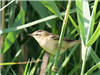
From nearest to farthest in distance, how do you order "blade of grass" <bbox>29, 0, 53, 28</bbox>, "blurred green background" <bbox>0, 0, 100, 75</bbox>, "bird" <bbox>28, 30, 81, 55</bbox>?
"blurred green background" <bbox>0, 0, 100, 75</bbox>, "bird" <bbox>28, 30, 81, 55</bbox>, "blade of grass" <bbox>29, 0, 53, 28</bbox>

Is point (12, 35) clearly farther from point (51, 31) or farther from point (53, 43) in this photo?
point (51, 31)

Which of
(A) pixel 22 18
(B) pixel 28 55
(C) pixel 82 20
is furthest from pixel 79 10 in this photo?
(B) pixel 28 55

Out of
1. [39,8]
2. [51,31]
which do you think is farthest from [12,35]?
[51,31]

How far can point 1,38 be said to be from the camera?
61.3 inches

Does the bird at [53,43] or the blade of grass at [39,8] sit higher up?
the blade of grass at [39,8]

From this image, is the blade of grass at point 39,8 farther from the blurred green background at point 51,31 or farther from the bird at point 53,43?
the bird at point 53,43

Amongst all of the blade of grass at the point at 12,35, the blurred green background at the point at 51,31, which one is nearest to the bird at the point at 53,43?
the blurred green background at the point at 51,31

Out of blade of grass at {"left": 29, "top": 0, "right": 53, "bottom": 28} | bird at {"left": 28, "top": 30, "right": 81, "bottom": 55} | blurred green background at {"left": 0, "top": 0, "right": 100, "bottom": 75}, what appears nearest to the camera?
blurred green background at {"left": 0, "top": 0, "right": 100, "bottom": 75}

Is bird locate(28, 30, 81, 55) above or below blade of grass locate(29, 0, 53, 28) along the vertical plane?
below

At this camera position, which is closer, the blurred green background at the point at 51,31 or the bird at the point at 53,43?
the blurred green background at the point at 51,31

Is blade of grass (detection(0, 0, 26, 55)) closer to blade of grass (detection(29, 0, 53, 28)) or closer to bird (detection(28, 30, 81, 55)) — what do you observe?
blade of grass (detection(29, 0, 53, 28))

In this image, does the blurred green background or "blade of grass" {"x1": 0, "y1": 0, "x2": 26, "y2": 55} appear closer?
the blurred green background

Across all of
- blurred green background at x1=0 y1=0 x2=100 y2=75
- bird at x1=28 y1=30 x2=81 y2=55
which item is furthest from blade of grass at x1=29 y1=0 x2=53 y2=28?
bird at x1=28 y1=30 x2=81 y2=55

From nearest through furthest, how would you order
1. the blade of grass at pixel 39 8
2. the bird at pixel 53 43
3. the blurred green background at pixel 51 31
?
the blurred green background at pixel 51 31 → the bird at pixel 53 43 → the blade of grass at pixel 39 8
